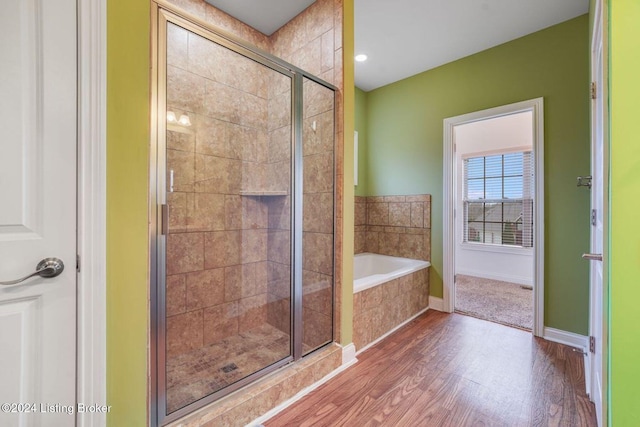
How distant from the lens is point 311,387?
5.70ft

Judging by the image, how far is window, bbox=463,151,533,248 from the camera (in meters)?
4.19

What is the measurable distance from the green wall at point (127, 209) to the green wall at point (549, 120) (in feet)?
9.23

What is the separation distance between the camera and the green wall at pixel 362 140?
11.9 feet

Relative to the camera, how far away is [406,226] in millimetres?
3324

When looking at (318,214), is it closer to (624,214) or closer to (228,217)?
(228,217)

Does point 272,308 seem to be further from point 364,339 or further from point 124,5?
point 124,5

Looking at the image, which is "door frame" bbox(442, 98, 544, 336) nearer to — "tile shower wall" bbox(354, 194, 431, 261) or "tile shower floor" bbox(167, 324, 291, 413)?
"tile shower wall" bbox(354, 194, 431, 261)

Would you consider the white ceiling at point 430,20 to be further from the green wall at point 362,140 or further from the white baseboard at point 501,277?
the white baseboard at point 501,277

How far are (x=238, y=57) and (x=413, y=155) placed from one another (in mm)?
2251

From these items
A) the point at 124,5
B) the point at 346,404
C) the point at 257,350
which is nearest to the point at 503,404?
the point at 346,404

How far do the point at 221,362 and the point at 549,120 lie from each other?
3.29m
